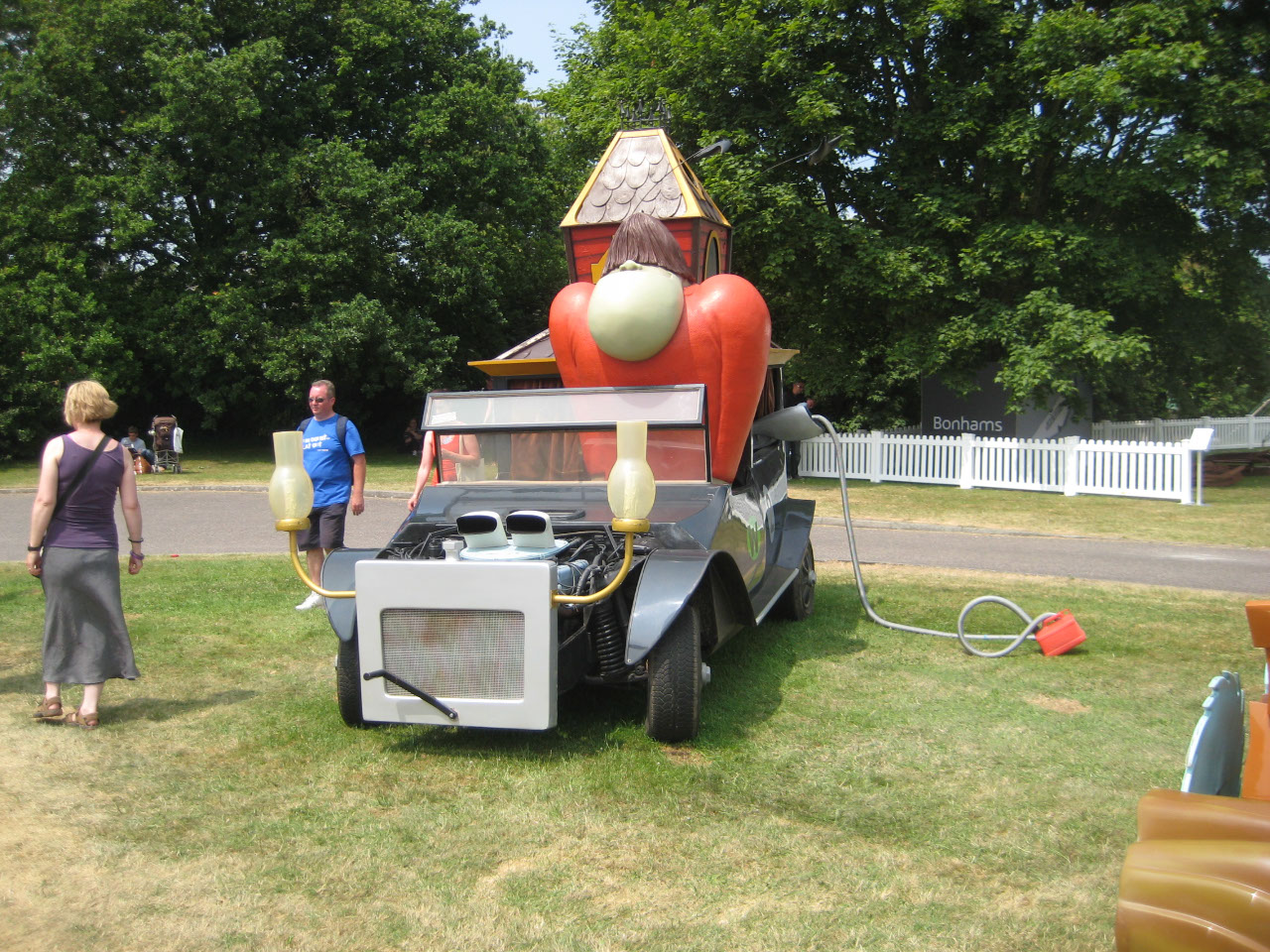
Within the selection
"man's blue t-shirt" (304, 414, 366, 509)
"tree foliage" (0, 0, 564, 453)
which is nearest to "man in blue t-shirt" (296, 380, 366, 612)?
"man's blue t-shirt" (304, 414, 366, 509)

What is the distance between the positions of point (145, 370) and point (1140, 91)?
78.5 ft

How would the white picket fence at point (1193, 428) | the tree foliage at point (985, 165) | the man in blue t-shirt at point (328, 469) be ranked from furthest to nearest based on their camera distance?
the white picket fence at point (1193, 428) → the tree foliage at point (985, 165) → the man in blue t-shirt at point (328, 469)

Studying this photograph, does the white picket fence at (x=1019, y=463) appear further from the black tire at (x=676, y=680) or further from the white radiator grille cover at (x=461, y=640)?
the white radiator grille cover at (x=461, y=640)

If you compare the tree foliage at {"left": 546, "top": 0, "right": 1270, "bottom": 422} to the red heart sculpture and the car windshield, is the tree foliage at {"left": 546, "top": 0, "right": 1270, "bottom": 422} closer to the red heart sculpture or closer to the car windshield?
the red heart sculpture

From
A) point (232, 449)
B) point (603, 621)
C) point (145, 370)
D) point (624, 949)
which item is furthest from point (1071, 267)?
point (145, 370)

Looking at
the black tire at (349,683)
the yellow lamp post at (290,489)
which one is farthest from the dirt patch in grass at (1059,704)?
the yellow lamp post at (290,489)

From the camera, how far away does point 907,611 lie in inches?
A: 315

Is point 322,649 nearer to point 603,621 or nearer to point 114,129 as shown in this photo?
point 603,621

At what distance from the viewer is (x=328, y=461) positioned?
723 centimetres

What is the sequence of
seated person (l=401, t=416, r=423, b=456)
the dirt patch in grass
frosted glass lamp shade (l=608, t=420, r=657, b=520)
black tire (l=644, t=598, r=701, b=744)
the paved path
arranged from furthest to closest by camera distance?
seated person (l=401, t=416, r=423, b=456) < the paved path < the dirt patch in grass < black tire (l=644, t=598, r=701, b=744) < frosted glass lamp shade (l=608, t=420, r=657, b=520)

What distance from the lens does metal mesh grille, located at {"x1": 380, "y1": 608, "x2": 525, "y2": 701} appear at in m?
4.37

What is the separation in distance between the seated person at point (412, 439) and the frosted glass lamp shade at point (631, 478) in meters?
22.1

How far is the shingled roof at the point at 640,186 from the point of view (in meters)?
8.29

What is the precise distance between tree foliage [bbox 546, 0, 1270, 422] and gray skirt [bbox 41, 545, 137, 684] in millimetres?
14248
